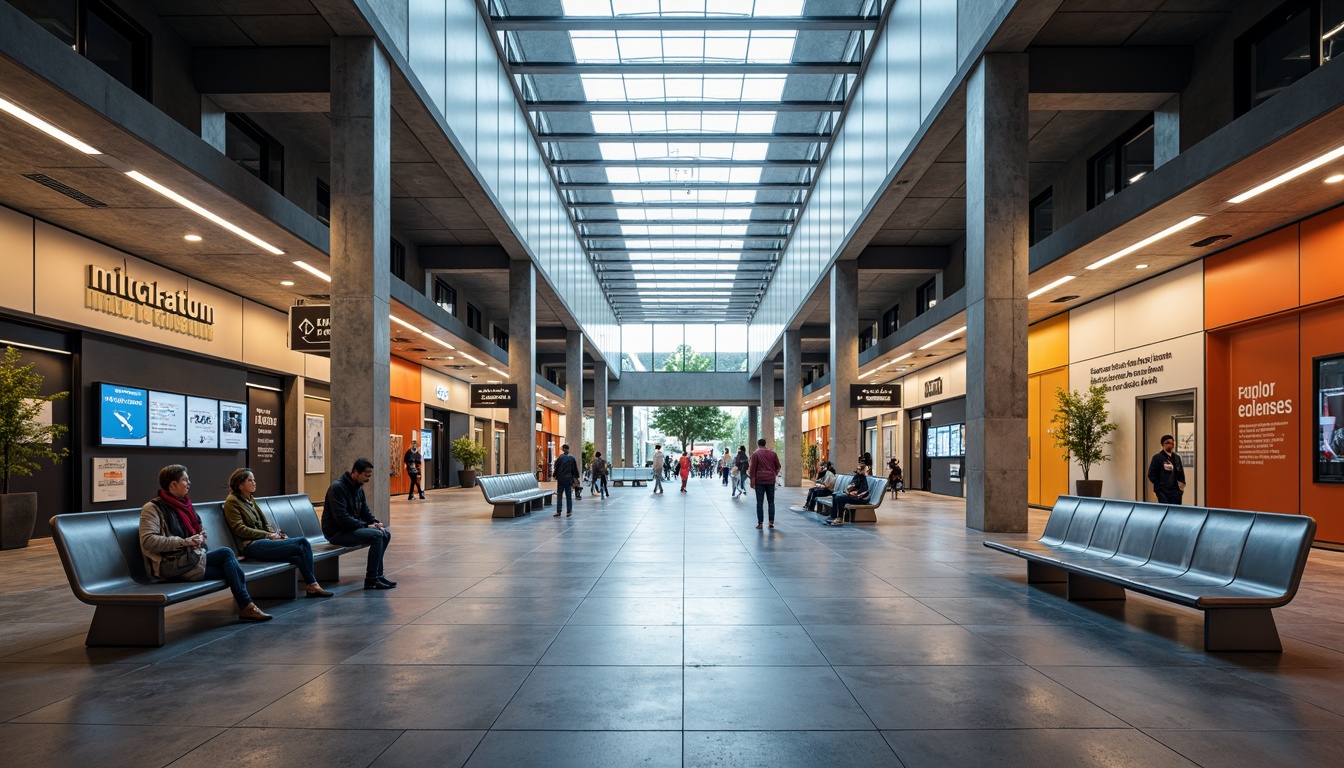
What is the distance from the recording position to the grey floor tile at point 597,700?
166 inches

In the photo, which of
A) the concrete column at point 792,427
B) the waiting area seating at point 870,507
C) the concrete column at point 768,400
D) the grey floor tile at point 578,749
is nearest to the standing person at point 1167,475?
the waiting area seating at point 870,507

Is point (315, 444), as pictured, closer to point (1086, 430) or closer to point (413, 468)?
point (413, 468)

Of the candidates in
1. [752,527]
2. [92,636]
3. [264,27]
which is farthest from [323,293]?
[92,636]

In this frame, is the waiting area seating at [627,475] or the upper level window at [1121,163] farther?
the waiting area seating at [627,475]

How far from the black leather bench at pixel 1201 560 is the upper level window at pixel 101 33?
504 inches

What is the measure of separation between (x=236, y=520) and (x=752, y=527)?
1010cm

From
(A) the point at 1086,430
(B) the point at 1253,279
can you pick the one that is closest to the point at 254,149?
(A) the point at 1086,430

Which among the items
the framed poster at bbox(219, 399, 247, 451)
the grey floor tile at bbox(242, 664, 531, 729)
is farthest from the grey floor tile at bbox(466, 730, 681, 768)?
the framed poster at bbox(219, 399, 247, 451)

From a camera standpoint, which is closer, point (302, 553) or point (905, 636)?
point (905, 636)

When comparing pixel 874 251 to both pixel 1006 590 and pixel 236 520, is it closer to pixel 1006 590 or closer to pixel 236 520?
pixel 1006 590

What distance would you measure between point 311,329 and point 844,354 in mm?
16542

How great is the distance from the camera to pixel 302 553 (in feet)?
24.6

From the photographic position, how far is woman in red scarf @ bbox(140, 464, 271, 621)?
6219 millimetres

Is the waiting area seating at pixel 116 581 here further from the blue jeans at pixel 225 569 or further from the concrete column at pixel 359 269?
the concrete column at pixel 359 269
